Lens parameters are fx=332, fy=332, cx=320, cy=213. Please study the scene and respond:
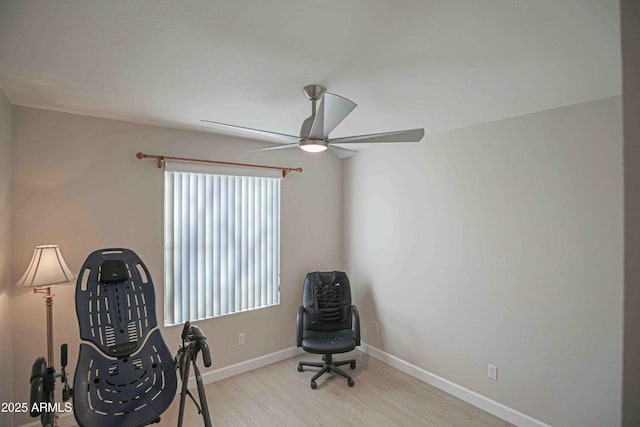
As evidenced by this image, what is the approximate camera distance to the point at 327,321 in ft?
12.5

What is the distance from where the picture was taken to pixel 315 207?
429 centimetres

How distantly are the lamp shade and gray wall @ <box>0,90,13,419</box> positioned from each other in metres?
0.26

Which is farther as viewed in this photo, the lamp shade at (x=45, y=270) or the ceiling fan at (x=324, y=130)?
the lamp shade at (x=45, y=270)

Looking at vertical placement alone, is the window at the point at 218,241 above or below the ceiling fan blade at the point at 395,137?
below

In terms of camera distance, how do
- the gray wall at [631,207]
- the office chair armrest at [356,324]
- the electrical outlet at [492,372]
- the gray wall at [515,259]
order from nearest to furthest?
the gray wall at [631,207] → the gray wall at [515,259] → the electrical outlet at [492,372] → the office chair armrest at [356,324]

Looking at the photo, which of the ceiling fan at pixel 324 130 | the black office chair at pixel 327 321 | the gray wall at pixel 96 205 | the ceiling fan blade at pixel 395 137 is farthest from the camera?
the black office chair at pixel 327 321

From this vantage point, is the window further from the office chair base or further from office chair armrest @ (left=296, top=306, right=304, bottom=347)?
the office chair base

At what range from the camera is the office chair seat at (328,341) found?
131 inches

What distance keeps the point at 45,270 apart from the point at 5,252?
16.1 inches

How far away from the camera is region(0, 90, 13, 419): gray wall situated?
7.56 feet

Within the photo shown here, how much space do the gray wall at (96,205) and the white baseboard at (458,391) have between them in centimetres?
120

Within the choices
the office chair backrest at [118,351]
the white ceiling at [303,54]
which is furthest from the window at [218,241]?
the white ceiling at [303,54]

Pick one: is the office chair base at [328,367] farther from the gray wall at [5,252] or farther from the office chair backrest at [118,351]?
the gray wall at [5,252]

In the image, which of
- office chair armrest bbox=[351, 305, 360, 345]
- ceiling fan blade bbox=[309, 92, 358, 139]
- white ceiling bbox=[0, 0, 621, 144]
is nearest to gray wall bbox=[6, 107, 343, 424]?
white ceiling bbox=[0, 0, 621, 144]
